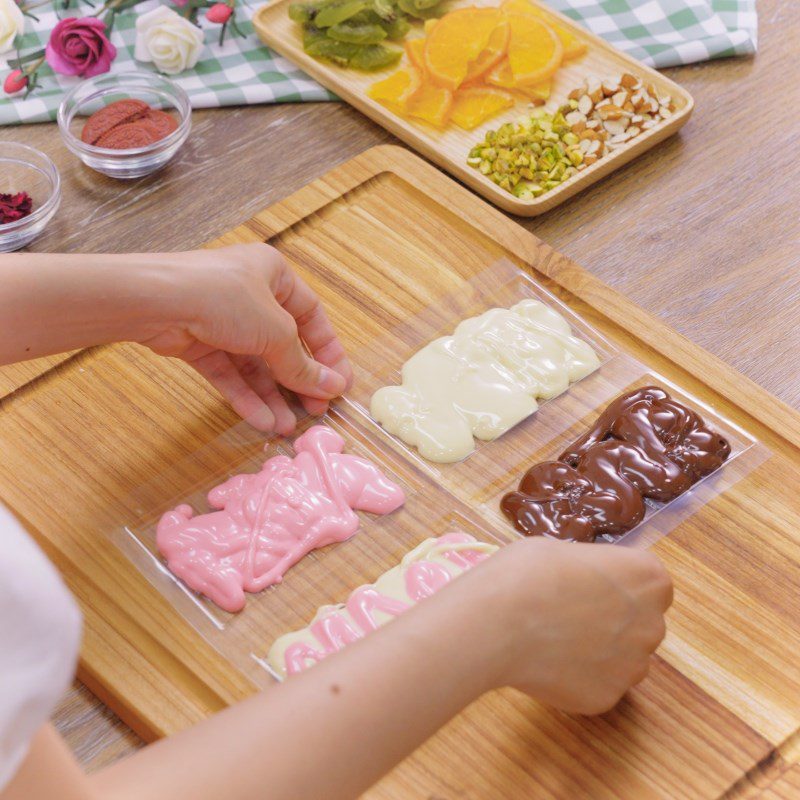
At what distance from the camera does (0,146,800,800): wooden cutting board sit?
1047 millimetres

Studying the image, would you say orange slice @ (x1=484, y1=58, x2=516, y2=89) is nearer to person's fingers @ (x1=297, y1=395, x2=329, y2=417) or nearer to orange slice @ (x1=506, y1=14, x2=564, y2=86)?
orange slice @ (x1=506, y1=14, x2=564, y2=86)

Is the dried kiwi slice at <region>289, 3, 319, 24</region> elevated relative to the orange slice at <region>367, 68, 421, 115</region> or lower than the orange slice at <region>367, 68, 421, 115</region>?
elevated

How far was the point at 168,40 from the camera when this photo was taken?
5.81ft

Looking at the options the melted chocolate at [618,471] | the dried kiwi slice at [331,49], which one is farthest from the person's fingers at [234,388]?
the dried kiwi slice at [331,49]

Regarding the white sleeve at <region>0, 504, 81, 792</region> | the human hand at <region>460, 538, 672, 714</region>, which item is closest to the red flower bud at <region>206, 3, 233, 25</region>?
the human hand at <region>460, 538, 672, 714</region>

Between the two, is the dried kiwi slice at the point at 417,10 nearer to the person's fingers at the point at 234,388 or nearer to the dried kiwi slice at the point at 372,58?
the dried kiwi slice at the point at 372,58

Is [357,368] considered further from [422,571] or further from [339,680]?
[339,680]

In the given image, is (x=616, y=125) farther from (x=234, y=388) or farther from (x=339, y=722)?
(x=339, y=722)

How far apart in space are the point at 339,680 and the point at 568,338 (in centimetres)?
67

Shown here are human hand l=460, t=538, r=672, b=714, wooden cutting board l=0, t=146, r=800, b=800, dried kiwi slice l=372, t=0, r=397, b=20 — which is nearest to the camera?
human hand l=460, t=538, r=672, b=714

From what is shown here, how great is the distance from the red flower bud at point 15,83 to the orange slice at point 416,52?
0.63 m

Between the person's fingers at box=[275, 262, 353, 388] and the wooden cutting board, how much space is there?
0.06m

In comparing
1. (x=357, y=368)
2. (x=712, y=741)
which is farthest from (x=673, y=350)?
(x=712, y=741)

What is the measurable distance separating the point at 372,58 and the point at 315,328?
64cm
